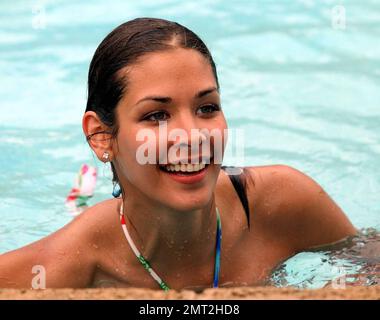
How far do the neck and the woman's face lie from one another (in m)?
0.20

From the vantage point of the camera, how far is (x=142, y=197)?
3254mm

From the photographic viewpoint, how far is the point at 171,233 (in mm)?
3326

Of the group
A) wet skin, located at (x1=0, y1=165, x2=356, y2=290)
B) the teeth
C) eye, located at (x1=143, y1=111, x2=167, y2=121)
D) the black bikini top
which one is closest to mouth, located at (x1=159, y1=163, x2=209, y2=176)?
the teeth

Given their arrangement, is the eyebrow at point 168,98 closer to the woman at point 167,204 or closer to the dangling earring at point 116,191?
the woman at point 167,204

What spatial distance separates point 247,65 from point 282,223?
3.92 meters

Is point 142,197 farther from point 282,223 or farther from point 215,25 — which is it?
point 215,25

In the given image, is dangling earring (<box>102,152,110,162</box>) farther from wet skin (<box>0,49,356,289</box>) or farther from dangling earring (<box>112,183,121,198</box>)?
dangling earring (<box>112,183,121,198</box>)

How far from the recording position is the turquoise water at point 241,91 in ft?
19.4

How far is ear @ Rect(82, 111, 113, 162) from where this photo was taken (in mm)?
3238

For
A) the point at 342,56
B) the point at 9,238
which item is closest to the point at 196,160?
the point at 9,238

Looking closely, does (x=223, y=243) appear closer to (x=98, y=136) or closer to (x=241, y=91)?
(x=98, y=136)

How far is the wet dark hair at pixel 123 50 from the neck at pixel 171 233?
0.37m

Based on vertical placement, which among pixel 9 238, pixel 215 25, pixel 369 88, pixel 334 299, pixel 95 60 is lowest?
pixel 334 299

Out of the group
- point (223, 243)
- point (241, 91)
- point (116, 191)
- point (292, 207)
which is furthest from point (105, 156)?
point (241, 91)
